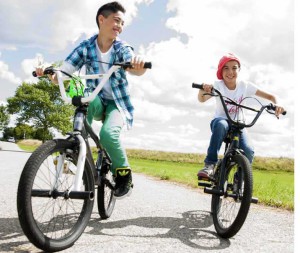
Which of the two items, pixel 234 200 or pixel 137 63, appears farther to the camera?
pixel 234 200

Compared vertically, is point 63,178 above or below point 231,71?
below

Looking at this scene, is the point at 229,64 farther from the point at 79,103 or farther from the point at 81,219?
the point at 81,219

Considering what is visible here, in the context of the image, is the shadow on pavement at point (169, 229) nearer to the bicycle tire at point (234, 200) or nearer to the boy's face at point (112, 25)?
the bicycle tire at point (234, 200)

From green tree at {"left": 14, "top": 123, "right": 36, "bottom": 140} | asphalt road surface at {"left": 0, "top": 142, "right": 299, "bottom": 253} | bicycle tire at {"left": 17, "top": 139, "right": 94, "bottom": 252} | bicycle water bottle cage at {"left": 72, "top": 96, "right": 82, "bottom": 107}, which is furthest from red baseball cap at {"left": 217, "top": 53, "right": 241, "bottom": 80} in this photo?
green tree at {"left": 14, "top": 123, "right": 36, "bottom": 140}

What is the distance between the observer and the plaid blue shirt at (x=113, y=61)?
4.22m

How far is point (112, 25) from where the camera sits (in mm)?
4219

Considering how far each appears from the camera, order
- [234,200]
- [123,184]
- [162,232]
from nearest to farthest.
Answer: [162,232]
[234,200]
[123,184]

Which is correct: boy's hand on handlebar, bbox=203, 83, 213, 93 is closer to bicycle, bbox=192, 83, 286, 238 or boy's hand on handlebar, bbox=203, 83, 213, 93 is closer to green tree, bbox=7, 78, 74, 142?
bicycle, bbox=192, 83, 286, 238

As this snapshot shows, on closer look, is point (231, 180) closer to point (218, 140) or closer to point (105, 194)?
point (218, 140)

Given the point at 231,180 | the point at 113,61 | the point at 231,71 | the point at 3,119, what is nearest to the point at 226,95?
the point at 231,71

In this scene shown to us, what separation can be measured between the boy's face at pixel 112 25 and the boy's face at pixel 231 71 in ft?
5.24

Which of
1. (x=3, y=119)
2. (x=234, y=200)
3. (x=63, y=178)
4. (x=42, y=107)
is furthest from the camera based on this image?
(x=3, y=119)

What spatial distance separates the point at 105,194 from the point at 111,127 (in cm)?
103

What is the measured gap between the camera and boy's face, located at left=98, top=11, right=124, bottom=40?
13.8 ft
